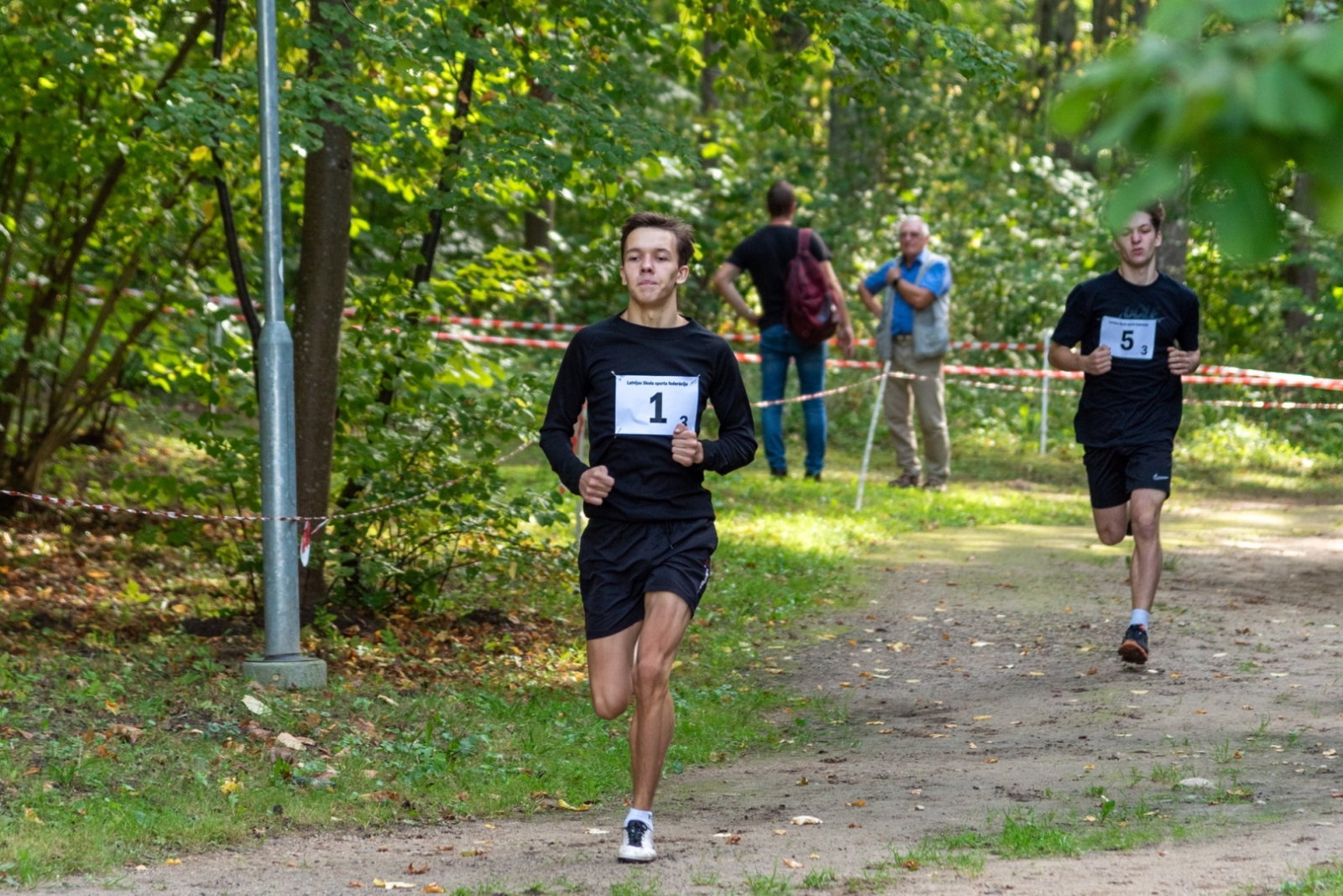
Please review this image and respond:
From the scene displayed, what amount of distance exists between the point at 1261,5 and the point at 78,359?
34.8 ft

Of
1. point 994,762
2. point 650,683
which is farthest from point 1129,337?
point 650,683

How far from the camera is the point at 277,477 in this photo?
23.2 feet

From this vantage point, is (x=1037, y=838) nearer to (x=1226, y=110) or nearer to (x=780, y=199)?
(x=1226, y=110)

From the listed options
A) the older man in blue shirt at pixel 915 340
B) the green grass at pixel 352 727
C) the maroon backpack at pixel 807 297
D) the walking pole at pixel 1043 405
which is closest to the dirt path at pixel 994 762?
the green grass at pixel 352 727

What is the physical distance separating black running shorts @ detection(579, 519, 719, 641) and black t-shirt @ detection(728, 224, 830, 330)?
848 cm

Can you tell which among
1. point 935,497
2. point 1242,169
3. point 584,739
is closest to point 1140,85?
point 1242,169

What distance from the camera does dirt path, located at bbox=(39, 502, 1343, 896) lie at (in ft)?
15.8

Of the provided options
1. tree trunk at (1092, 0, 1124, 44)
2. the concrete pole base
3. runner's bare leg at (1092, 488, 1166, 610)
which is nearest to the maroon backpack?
runner's bare leg at (1092, 488, 1166, 610)

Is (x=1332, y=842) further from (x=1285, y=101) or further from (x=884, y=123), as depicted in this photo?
(x=884, y=123)

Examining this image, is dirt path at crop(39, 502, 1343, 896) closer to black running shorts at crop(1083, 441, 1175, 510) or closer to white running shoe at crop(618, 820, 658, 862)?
white running shoe at crop(618, 820, 658, 862)

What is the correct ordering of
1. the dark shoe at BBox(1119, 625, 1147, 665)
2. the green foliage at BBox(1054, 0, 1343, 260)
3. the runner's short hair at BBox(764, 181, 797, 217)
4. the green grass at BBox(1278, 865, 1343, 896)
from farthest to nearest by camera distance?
Answer: the runner's short hair at BBox(764, 181, 797, 217) → the dark shoe at BBox(1119, 625, 1147, 665) → the green grass at BBox(1278, 865, 1343, 896) → the green foliage at BBox(1054, 0, 1343, 260)

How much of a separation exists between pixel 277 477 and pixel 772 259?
23.7 feet

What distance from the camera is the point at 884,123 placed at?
2047 cm

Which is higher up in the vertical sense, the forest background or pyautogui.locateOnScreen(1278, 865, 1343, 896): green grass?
the forest background
